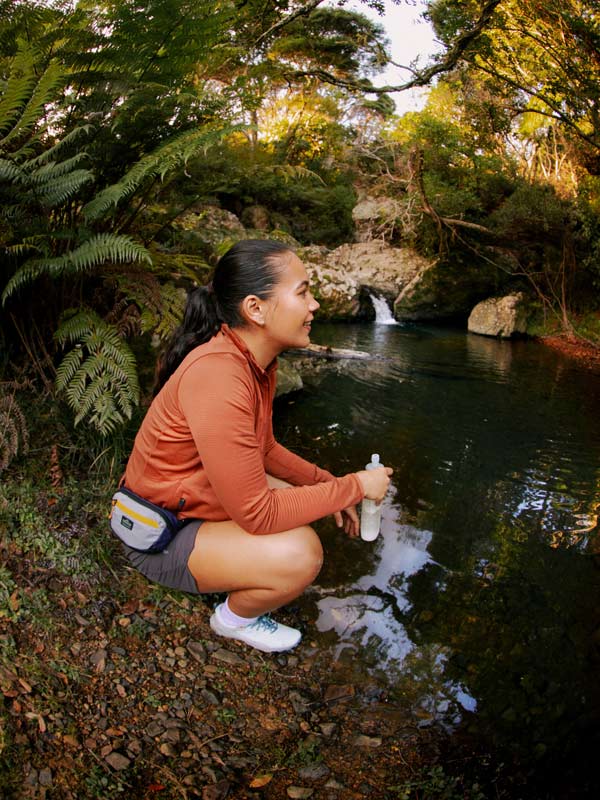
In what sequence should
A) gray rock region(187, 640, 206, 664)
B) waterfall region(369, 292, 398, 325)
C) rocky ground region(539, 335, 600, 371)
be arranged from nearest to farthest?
1. gray rock region(187, 640, 206, 664)
2. rocky ground region(539, 335, 600, 371)
3. waterfall region(369, 292, 398, 325)

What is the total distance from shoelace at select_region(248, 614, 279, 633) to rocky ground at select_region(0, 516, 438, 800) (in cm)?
10

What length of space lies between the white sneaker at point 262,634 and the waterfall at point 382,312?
33.6 feet

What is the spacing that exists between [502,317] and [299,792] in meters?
11.0

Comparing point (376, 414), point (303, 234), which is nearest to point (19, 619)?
point (376, 414)

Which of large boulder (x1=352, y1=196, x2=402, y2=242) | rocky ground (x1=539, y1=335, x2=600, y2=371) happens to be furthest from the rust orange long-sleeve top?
large boulder (x1=352, y1=196, x2=402, y2=242)

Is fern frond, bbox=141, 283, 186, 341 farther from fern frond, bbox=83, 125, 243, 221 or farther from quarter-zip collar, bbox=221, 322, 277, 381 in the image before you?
quarter-zip collar, bbox=221, 322, 277, 381

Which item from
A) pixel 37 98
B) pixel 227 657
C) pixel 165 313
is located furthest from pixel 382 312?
pixel 227 657

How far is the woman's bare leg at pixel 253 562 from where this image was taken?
1.96 metres

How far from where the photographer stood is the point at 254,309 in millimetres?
1998

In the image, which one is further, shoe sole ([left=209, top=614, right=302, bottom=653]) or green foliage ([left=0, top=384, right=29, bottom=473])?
green foliage ([left=0, top=384, right=29, bottom=473])

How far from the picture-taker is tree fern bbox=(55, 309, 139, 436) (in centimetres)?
242

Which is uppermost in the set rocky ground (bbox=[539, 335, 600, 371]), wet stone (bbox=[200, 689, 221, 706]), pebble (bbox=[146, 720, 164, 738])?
pebble (bbox=[146, 720, 164, 738])

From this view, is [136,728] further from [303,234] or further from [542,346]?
[303,234]

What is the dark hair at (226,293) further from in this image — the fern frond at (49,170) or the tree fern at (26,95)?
the tree fern at (26,95)
